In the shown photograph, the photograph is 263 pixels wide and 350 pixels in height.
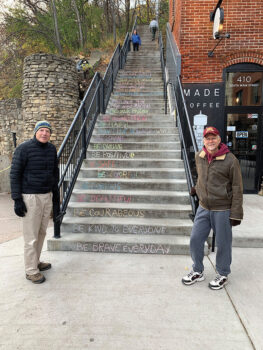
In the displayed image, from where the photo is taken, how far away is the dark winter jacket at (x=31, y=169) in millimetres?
2840

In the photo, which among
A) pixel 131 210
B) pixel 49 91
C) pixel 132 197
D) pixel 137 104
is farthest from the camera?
pixel 49 91

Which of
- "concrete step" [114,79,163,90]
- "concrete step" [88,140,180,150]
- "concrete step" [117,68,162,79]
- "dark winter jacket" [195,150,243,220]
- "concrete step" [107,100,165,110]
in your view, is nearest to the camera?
"dark winter jacket" [195,150,243,220]

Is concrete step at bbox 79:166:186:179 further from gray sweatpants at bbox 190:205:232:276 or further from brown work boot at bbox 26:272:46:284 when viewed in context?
brown work boot at bbox 26:272:46:284

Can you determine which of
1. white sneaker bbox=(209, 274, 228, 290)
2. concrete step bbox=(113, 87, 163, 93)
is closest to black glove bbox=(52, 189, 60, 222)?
white sneaker bbox=(209, 274, 228, 290)

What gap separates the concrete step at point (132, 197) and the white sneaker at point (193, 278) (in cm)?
153

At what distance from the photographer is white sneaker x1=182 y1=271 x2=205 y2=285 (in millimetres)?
2818

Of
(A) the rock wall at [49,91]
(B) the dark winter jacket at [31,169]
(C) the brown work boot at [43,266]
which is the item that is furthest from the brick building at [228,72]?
(A) the rock wall at [49,91]

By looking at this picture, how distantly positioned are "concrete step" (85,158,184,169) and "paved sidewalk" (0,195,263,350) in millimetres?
2016

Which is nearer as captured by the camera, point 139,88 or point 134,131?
point 134,131

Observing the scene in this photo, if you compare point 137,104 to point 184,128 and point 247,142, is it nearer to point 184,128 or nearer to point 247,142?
point 184,128

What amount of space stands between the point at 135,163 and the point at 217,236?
2.63 meters

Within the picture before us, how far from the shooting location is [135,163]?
16.4ft

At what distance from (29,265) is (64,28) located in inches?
785

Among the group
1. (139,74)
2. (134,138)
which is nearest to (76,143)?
(134,138)
